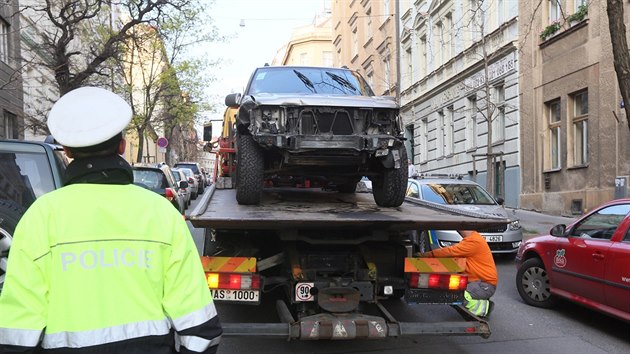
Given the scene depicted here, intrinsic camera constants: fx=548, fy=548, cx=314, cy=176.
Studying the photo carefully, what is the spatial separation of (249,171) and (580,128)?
1290 centimetres

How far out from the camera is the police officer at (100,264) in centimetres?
167

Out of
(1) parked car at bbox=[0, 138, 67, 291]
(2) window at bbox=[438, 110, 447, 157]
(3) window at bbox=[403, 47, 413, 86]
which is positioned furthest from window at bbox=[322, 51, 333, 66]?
(1) parked car at bbox=[0, 138, 67, 291]

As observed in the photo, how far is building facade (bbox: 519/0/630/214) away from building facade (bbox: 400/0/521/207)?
0.87 meters

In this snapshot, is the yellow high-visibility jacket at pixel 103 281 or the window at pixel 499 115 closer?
the yellow high-visibility jacket at pixel 103 281

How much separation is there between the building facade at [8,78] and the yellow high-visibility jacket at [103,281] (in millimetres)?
20280

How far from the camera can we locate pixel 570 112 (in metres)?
15.6

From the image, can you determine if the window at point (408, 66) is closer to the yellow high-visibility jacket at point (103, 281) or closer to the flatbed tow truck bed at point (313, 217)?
the flatbed tow truck bed at point (313, 217)

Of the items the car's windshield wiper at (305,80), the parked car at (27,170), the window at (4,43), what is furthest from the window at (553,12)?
the window at (4,43)

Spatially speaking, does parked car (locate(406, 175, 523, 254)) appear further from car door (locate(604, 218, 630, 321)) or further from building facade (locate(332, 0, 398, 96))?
building facade (locate(332, 0, 398, 96))

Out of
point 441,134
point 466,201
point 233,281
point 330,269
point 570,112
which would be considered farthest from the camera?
point 441,134

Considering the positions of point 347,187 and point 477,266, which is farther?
point 347,187

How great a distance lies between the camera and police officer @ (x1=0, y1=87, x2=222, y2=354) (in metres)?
1.67

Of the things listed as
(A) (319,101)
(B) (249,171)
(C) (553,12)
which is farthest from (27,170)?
(C) (553,12)

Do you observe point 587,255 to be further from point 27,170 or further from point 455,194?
point 27,170
